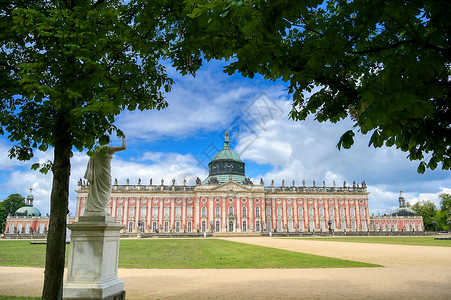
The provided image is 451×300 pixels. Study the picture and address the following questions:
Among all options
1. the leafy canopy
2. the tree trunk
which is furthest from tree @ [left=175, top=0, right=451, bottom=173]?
the tree trunk

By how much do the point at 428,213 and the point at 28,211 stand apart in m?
107

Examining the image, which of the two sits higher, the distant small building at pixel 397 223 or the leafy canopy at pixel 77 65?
the leafy canopy at pixel 77 65

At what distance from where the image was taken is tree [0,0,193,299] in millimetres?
4961

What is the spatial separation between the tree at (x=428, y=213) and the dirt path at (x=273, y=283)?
91.1 meters

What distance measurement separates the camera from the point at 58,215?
19.1 feet

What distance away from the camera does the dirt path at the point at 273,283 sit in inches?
287

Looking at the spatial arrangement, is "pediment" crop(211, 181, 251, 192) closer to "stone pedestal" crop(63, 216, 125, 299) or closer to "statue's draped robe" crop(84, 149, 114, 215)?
"statue's draped robe" crop(84, 149, 114, 215)

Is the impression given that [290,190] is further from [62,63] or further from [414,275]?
[62,63]

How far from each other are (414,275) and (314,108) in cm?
797

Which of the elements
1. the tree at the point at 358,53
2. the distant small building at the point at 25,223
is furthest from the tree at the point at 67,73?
the distant small building at the point at 25,223

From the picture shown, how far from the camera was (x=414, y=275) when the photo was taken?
10.1 meters

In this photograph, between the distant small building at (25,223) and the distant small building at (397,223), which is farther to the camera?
the distant small building at (397,223)

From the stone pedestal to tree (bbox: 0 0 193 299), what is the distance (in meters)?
0.27

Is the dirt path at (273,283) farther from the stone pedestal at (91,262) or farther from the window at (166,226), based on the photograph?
the window at (166,226)
